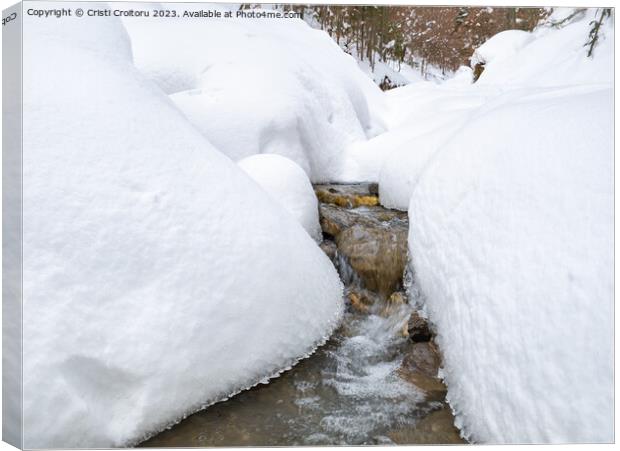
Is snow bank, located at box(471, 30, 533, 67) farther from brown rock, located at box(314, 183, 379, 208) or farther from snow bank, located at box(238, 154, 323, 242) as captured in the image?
snow bank, located at box(238, 154, 323, 242)

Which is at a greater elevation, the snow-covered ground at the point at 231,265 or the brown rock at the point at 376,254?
the snow-covered ground at the point at 231,265

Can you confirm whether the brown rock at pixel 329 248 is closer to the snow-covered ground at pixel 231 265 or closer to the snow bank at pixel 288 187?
the snow bank at pixel 288 187

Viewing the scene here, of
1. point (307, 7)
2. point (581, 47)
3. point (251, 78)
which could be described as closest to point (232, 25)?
point (251, 78)

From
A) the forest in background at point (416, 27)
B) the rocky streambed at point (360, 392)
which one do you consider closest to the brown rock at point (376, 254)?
the rocky streambed at point (360, 392)

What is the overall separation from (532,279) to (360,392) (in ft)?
2.68

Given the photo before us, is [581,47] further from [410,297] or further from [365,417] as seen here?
[365,417]

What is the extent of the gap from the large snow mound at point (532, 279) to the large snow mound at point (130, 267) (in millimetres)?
655

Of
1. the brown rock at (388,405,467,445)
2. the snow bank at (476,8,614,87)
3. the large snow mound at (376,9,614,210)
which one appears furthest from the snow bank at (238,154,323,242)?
the snow bank at (476,8,614,87)

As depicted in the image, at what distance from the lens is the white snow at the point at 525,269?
101 centimetres

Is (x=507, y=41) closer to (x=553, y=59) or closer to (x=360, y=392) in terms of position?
(x=553, y=59)

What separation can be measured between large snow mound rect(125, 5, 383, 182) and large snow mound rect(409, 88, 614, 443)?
2.20 metres

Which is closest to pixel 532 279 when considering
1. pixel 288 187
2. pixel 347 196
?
pixel 288 187

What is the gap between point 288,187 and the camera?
2725mm

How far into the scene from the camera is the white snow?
101 cm
